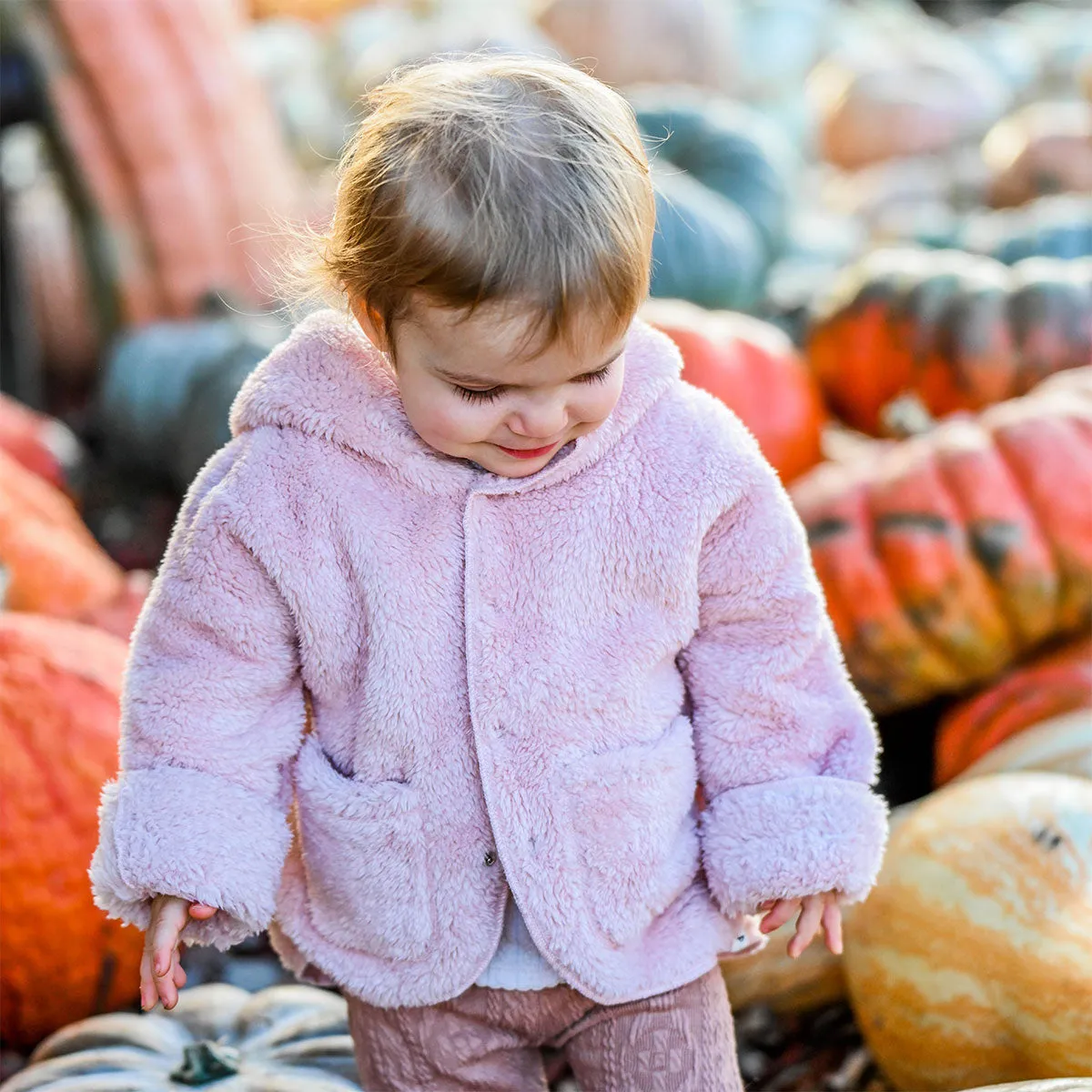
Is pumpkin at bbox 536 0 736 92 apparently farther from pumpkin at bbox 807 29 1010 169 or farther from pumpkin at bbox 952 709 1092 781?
pumpkin at bbox 952 709 1092 781

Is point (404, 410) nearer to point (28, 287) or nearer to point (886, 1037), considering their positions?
point (886, 1037)

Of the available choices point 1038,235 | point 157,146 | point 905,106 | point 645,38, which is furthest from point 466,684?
point 905,106

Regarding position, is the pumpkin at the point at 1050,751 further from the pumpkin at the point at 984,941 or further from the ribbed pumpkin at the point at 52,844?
the ribbed pumpkin at the point at 52,844

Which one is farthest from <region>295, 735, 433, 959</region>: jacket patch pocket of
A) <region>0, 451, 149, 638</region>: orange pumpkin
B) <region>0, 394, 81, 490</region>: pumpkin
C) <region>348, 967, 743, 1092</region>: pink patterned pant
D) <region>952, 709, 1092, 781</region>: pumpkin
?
<region>0, 394, 81, 490</region>: pumpkin

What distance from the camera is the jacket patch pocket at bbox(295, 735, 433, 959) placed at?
58.9 inches

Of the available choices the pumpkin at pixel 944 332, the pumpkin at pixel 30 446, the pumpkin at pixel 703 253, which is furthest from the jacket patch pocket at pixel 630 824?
the pumpkin at pixel 703 253

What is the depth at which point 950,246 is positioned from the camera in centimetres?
461

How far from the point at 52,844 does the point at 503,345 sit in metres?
1.25

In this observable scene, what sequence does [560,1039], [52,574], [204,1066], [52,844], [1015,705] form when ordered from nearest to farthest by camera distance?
1. [560,1039]
2. [204,1066]
3. [52,844]
4. [1015,705]
5. [52,574]

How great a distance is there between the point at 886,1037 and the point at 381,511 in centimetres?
112

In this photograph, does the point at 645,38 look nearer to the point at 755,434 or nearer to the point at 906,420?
the point at 755,434

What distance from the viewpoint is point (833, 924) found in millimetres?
1536

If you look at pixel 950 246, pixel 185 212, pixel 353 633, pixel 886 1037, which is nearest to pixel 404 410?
pixel 353 633

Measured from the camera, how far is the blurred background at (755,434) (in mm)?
1932
